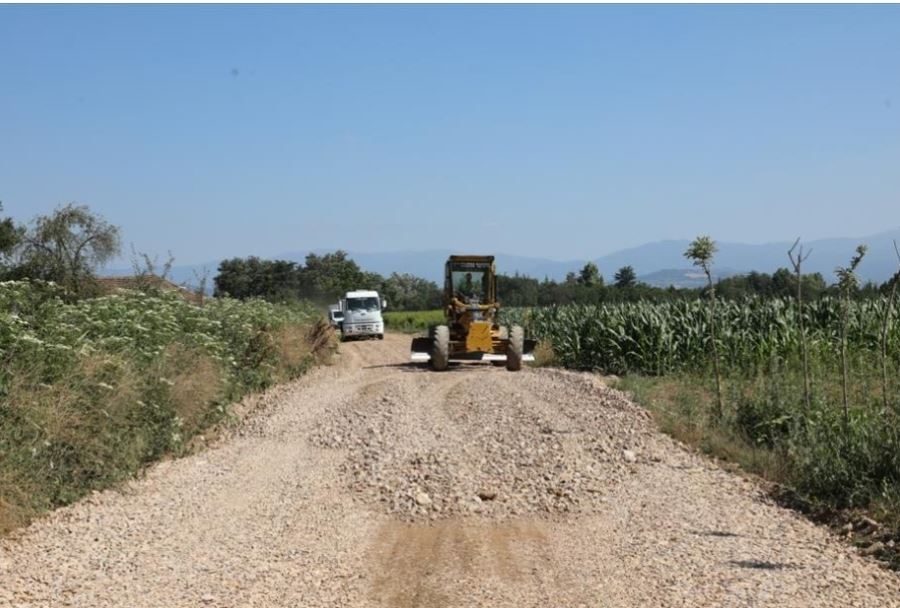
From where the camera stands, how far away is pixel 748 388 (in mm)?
16031

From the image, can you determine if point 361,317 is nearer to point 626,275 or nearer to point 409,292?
point 626,275

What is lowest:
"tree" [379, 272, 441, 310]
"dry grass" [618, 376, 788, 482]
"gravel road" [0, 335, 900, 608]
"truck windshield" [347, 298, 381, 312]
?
"gravel road" [0, 335, 900, 608]

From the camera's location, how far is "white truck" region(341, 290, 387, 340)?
46.8 meters

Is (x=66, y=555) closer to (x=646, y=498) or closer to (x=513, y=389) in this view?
(x=646, y=498)

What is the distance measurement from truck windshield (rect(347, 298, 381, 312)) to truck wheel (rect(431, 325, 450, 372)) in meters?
23.8

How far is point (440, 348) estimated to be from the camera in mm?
23547

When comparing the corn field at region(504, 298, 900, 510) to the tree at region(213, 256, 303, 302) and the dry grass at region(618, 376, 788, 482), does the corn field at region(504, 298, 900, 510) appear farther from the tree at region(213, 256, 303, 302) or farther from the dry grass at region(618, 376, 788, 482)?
the tree at region(213, 256, 303, 302)

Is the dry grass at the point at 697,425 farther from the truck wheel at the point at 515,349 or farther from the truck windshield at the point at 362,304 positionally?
the truck windshield at the point at 362,304

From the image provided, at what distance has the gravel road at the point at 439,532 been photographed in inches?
253

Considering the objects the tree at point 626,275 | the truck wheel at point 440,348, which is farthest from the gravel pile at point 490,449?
the tree at point 626,275

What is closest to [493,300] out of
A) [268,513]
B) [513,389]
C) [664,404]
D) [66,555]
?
[513,389]

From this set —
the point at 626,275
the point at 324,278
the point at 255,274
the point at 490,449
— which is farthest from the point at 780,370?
the point at 255,274

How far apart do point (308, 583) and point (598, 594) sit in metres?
2.16

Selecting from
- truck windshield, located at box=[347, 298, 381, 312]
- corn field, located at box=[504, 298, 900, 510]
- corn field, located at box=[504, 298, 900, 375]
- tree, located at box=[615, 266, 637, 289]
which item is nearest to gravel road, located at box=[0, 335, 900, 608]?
corn field, located at box=[504, 298, 900, 510]
